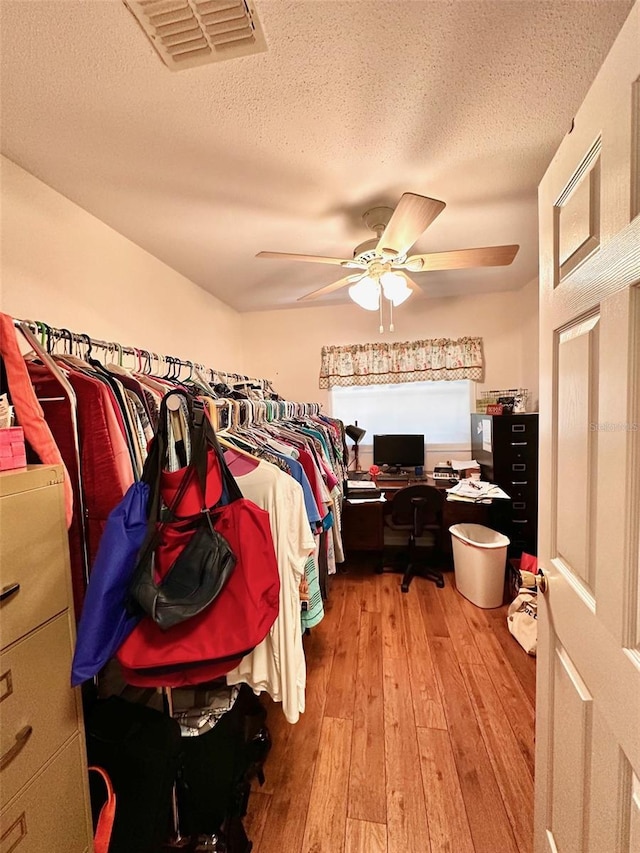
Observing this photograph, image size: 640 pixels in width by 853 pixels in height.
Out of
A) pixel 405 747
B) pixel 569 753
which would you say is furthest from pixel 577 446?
pixel 405 747

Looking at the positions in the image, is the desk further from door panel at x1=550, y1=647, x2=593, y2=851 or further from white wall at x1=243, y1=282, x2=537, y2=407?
door panel at x1=550, y1=647, x2=593, y2=851

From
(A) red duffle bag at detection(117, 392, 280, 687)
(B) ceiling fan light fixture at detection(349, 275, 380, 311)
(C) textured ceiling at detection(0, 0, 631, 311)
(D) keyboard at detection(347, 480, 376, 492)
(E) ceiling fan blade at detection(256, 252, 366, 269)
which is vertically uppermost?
(C) textured ceiling at detection(0, 0, 631, 311)

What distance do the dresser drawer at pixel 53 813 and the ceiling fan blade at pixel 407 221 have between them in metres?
2.04

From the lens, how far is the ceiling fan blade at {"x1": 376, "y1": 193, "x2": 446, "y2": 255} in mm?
1359

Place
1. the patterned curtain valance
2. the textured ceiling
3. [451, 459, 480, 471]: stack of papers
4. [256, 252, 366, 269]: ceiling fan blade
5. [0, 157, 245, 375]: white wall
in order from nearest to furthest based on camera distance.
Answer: the textured ceiling < [0, 157, 245, 375]: white wall < [256, 252, 366, 269]: ceiling fan blade < [451, 459, 480, 471]: stack of papers < the patterned curtain valance

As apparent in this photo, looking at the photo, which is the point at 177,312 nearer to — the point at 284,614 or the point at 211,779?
the point at 284,614

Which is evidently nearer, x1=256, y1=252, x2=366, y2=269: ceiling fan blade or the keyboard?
x1=256, y1=252, x2=366, y2=269: ceiling fan blade

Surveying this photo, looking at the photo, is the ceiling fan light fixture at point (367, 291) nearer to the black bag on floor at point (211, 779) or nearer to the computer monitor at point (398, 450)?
the computer monitor at point (398, 450)

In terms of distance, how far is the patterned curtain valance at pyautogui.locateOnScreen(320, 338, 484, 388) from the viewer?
3361mm

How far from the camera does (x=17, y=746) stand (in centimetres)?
71

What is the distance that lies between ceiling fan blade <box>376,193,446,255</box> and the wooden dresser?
5.05ft

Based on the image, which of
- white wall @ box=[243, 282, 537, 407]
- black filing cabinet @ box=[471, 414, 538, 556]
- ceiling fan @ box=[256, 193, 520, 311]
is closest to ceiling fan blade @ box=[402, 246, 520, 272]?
ceiling fan @ box=[256, 193, 520, 311]

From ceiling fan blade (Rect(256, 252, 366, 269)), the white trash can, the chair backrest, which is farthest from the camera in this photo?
the chair backrest

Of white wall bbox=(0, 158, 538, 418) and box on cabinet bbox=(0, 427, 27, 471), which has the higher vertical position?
white wall bbox=(0, 158, 538, 418)
